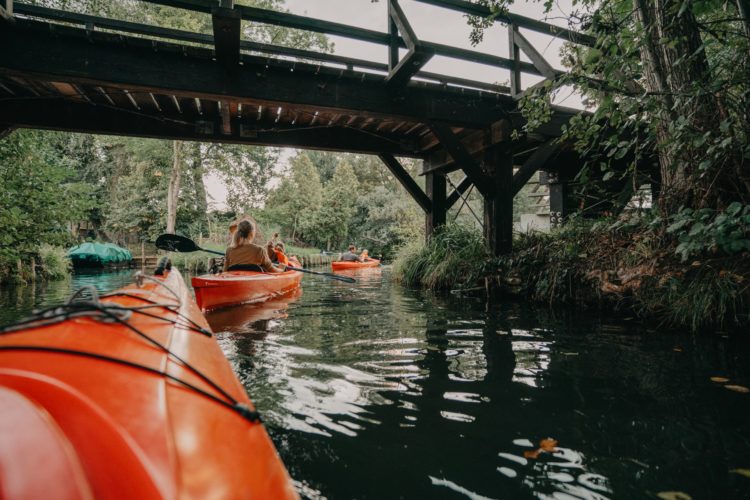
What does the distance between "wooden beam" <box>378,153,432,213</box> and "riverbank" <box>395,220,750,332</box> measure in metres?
1.47

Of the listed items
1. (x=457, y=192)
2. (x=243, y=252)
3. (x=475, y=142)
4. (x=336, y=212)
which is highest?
(x=336, y=212)

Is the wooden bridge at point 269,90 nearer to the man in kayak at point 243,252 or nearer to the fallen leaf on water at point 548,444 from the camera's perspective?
the man in kayak at point 243,252

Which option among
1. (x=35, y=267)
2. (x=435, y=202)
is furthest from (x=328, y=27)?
(x=35, y=267)

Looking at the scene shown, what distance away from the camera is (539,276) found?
5.57 meters

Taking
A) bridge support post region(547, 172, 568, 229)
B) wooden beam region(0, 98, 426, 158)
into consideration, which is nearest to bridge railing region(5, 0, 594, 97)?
wooden beam region(0, 98, 426, 158)

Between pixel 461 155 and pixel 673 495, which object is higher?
pixel 461 155

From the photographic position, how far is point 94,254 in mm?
16219

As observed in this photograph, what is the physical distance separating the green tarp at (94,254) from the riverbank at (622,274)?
15492 mm

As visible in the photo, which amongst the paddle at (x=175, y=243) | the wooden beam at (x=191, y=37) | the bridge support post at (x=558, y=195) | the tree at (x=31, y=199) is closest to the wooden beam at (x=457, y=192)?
the wooden beam at (x=191, y=37)

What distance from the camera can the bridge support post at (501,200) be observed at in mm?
6254

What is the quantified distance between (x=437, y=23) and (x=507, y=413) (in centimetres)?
483

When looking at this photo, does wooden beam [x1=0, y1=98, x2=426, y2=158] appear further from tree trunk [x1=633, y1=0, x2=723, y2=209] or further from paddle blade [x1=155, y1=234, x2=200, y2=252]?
tree trunk [x1=633, y1=0, x2=723, y2=209]

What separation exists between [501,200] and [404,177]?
2180 millimetres

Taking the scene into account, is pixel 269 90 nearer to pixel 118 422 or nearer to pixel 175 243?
pixel 175 243
